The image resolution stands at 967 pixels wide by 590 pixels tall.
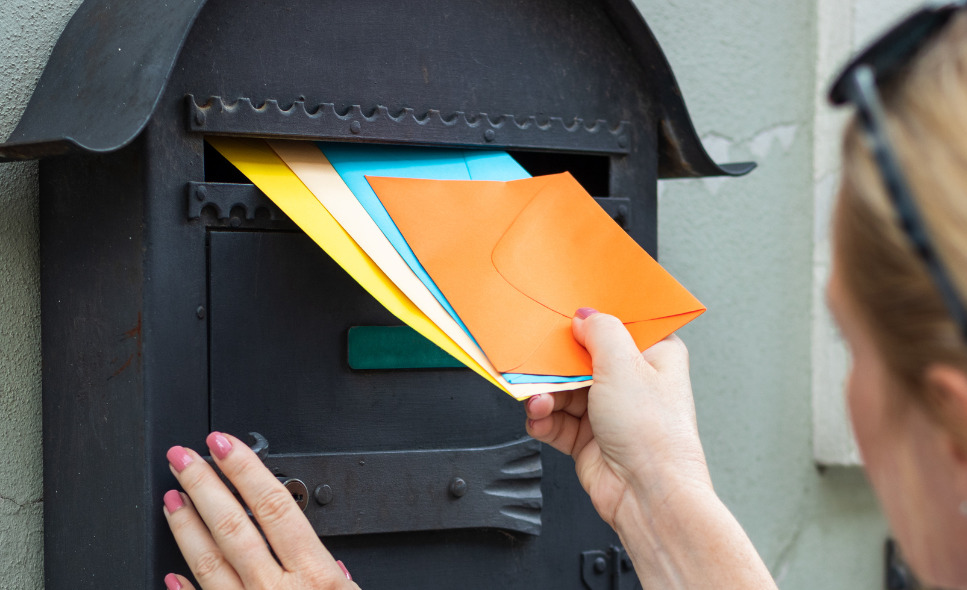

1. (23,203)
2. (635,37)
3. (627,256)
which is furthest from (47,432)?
(635,37)

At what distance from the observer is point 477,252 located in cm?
98

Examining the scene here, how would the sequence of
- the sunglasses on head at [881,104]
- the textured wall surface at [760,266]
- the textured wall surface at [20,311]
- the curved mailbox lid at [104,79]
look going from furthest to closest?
the textured wall surface at [760,266] < the textured wall surface at [20,311] < the curved mailbox lid at [104,79] < the sunglasses on head at [881,104]

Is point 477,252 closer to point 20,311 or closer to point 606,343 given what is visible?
point 606,343

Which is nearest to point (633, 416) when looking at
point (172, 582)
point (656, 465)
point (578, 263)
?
point (656, 465)

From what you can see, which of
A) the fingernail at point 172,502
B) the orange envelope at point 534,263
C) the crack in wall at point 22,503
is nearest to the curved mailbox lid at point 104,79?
the orange envelope at point 534,263

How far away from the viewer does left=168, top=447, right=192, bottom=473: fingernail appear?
2.96 feet

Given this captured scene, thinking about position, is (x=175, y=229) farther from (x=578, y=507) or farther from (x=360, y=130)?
(x=578, y=507)

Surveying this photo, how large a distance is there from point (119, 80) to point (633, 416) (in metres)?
0.67

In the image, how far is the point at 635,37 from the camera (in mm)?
1175

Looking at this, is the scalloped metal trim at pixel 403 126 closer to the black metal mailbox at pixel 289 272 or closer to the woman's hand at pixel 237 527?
the black metal mailbox at pixel 289 272

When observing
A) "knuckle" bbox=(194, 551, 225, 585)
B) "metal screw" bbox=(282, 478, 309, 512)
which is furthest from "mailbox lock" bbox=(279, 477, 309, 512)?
"knuckle" bbox=(194, 551, 225, 585)

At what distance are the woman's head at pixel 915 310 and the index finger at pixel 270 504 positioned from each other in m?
0.56

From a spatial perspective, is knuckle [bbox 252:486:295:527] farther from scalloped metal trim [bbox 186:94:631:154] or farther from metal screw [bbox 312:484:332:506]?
scalloped metal trim [bbox 186:94:631:154]

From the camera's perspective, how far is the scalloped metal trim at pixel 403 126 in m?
0.95
